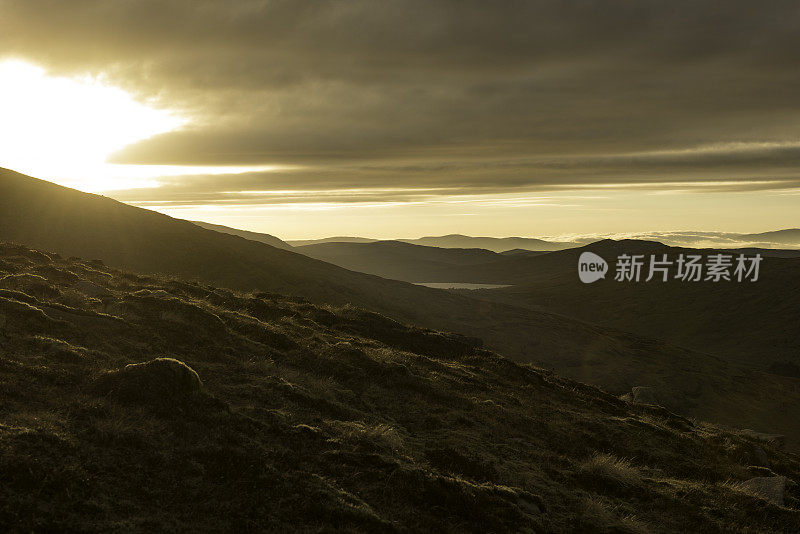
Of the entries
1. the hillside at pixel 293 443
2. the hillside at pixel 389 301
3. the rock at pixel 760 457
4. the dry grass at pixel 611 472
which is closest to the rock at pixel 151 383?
the hillside at pixel 293 443

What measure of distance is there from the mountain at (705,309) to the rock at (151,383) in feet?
263

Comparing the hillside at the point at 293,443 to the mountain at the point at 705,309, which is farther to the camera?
the mountain at the point at 705,309

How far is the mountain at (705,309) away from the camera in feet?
263

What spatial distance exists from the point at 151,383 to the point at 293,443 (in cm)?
328

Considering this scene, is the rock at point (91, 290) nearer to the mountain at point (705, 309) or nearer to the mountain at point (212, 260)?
the mountain at point (212, 260)

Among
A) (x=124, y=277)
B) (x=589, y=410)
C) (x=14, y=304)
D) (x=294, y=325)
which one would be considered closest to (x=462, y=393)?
(x=589, y=410)

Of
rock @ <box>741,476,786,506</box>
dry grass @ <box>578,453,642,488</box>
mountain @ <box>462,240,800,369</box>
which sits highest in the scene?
dry grass @ <box>578,453,642,488</box>

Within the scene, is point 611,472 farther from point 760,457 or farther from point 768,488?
point 760,457

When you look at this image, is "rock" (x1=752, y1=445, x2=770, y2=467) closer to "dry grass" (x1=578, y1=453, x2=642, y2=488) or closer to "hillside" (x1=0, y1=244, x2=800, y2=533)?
"hillside" (x1=0, y1=244, x2=800, y2=533)

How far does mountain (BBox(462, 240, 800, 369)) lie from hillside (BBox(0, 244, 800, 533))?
70.1m

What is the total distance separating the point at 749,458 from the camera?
1847 centimetres

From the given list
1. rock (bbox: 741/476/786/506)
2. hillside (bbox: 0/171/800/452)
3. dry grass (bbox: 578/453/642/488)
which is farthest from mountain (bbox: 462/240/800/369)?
dry grass (bbox: 578/453/642/488)

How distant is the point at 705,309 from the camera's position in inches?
3853

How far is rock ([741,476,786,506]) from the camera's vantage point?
13514 millimetres
